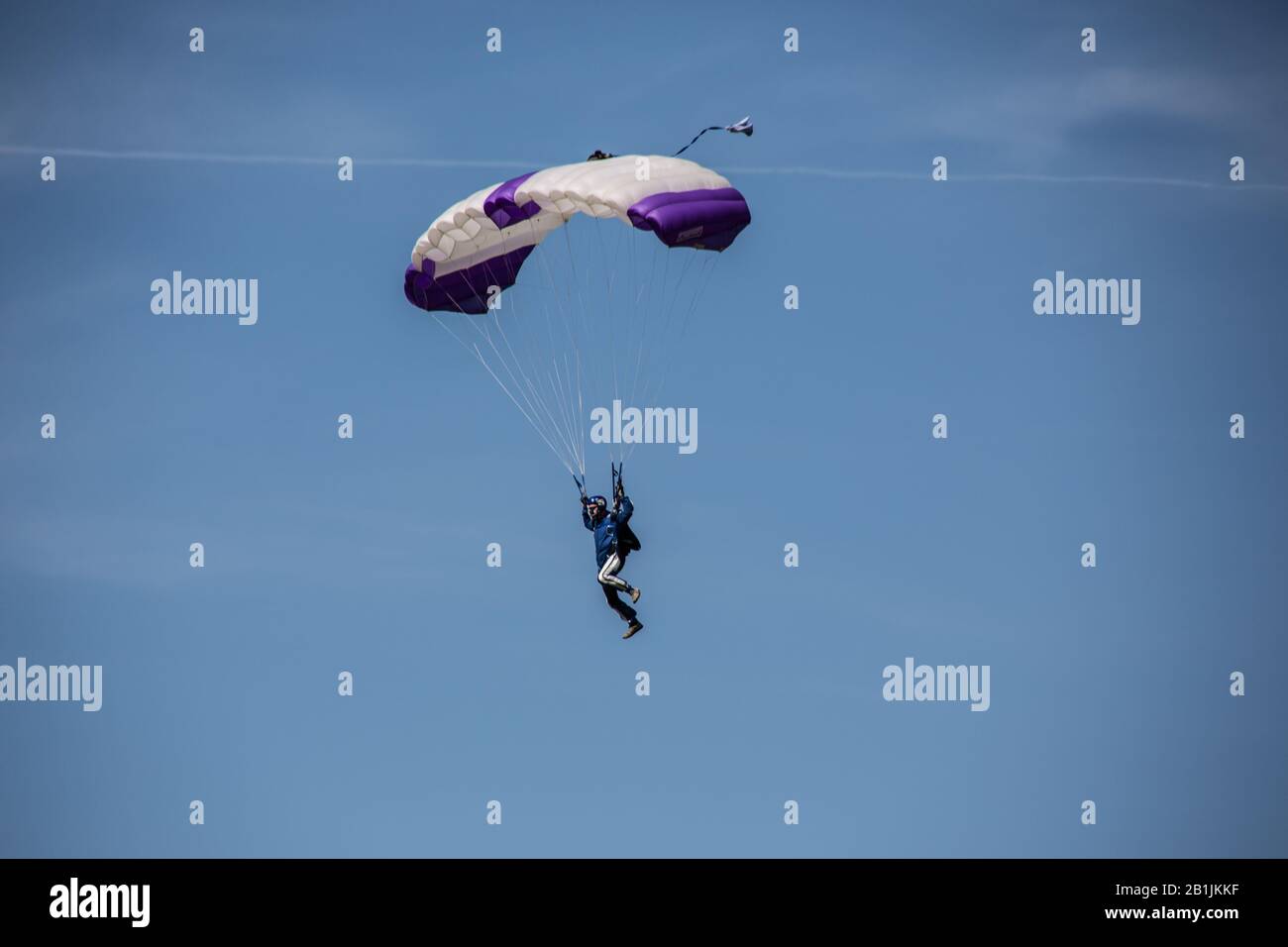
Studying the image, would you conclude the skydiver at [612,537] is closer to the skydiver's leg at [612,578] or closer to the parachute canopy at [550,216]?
the skydiver's leg at [612,578]

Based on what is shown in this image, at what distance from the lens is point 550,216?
37531 mm

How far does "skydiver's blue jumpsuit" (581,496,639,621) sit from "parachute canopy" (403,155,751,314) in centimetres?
373

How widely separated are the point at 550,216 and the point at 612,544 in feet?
17.8

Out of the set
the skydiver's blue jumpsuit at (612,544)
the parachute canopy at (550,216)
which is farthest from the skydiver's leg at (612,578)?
the parachute canopy at (550,216)

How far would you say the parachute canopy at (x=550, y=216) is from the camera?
114 feet

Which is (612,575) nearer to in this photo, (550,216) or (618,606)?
(618,606)

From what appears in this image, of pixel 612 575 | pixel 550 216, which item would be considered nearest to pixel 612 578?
pixel 612 575

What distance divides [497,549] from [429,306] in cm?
475

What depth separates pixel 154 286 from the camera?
4366 centimetres
